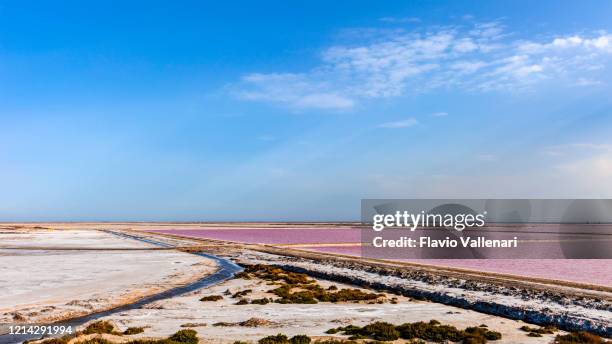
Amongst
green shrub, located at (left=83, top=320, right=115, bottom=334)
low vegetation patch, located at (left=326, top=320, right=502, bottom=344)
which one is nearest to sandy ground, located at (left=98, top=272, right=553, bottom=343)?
green shrub, located at (left=83, top=320, right=115, bottom=334)

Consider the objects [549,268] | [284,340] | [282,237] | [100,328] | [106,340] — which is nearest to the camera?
[106,340]

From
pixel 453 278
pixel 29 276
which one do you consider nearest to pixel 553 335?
pixel 453 278

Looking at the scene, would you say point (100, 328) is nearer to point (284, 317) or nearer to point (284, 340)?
point (284, 340)

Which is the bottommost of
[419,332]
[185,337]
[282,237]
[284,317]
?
[282,237]

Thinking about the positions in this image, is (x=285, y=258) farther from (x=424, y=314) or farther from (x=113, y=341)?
(x=113, y=341)

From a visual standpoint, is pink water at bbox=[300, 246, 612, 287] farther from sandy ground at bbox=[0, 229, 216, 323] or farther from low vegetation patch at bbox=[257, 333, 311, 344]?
low vegetation patch at bbox=[257, 333, 311, 344]

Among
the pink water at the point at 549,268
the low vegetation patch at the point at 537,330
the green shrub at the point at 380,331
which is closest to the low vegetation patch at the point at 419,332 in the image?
the green shrub at the point at 380,331

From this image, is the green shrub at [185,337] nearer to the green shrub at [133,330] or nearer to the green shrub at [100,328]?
the green shrub at [133,330]

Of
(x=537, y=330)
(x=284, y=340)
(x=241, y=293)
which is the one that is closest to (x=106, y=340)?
(x=284, y=340)
